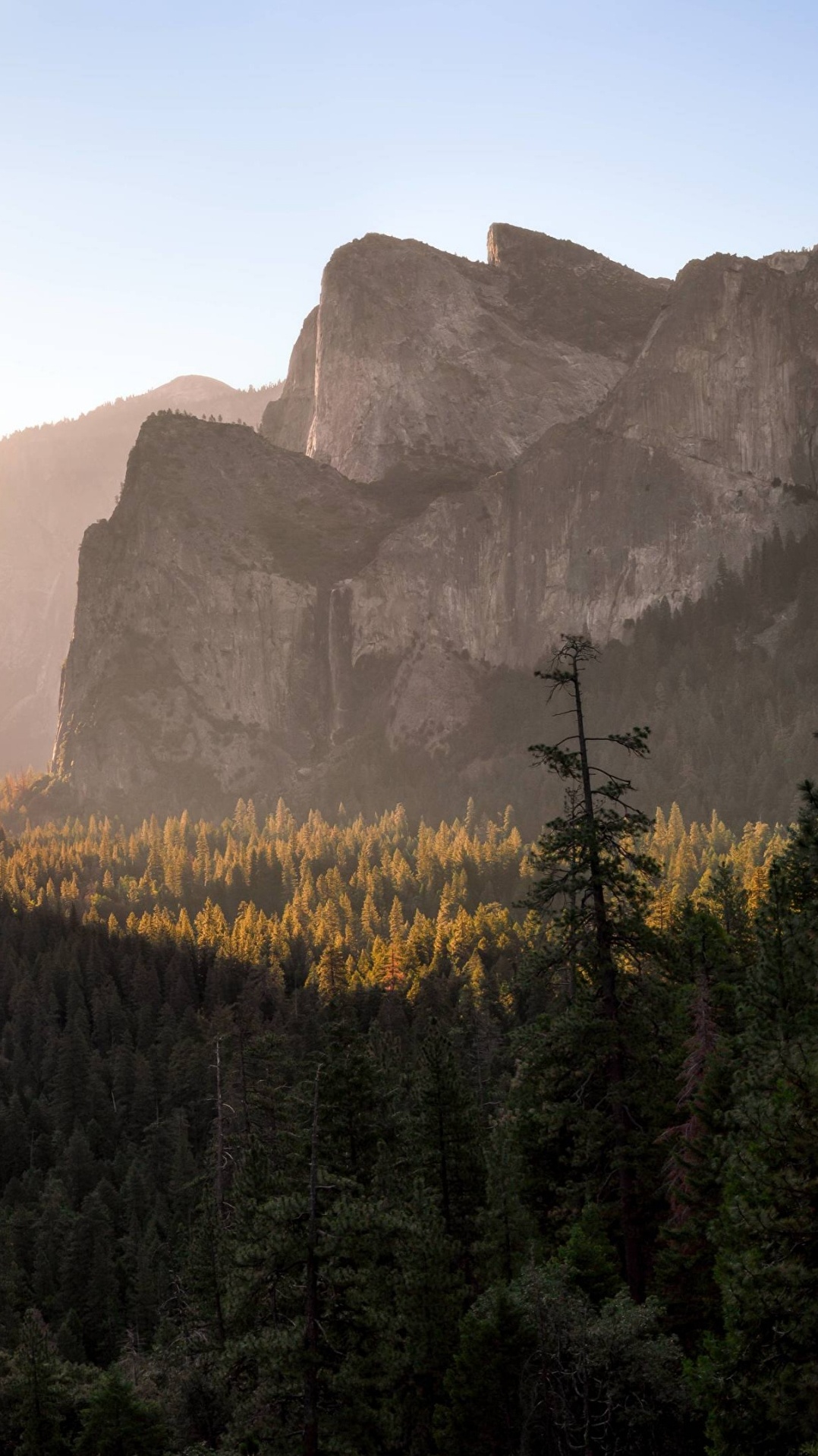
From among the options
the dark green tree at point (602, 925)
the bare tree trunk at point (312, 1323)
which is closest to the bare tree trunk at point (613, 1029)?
the dark green tree at point (602, 925)

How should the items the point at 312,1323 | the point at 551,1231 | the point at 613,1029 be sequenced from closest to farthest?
1. the point at 312,1323
2. the point at 613,1029
3. the point at 551,1231

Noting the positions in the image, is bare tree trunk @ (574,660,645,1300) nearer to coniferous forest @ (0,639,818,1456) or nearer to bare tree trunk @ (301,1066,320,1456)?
coniferous forest @ (0,639,818,1456)

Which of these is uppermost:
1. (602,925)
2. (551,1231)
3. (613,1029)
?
(602,925)

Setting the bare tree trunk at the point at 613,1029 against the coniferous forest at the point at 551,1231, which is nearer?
the coniferous forest at the point at 551,1231

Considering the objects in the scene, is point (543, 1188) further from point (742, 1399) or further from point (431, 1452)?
point (742, 1399)

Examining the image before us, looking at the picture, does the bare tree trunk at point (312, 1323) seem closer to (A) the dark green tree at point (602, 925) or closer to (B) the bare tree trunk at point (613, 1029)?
(A) the dark green tree at point (602, 925)

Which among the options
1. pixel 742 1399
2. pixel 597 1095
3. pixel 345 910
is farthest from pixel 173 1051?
pixel 742 1399

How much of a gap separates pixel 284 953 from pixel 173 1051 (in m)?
29.9

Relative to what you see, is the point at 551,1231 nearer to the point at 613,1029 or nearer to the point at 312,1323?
the point at 613,1029

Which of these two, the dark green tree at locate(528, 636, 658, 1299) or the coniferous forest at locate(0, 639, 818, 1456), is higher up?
the dark green tree at locate(528, 636, 658, 1299)

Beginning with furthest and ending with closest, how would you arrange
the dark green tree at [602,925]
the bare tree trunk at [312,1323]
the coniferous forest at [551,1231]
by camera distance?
the dark green tree at [602,925] → the bare tree trunk at [312,1323] → the coniferous forest at [551,1231]

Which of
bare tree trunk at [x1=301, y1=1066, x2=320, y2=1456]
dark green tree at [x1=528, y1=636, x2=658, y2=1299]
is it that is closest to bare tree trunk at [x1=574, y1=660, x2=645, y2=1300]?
Result: dark green tree at [x1=528, y1=636, x2=658, y2=1299]

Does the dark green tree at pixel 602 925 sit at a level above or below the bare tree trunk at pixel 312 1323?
above

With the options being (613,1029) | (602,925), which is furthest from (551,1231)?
(602,925)
